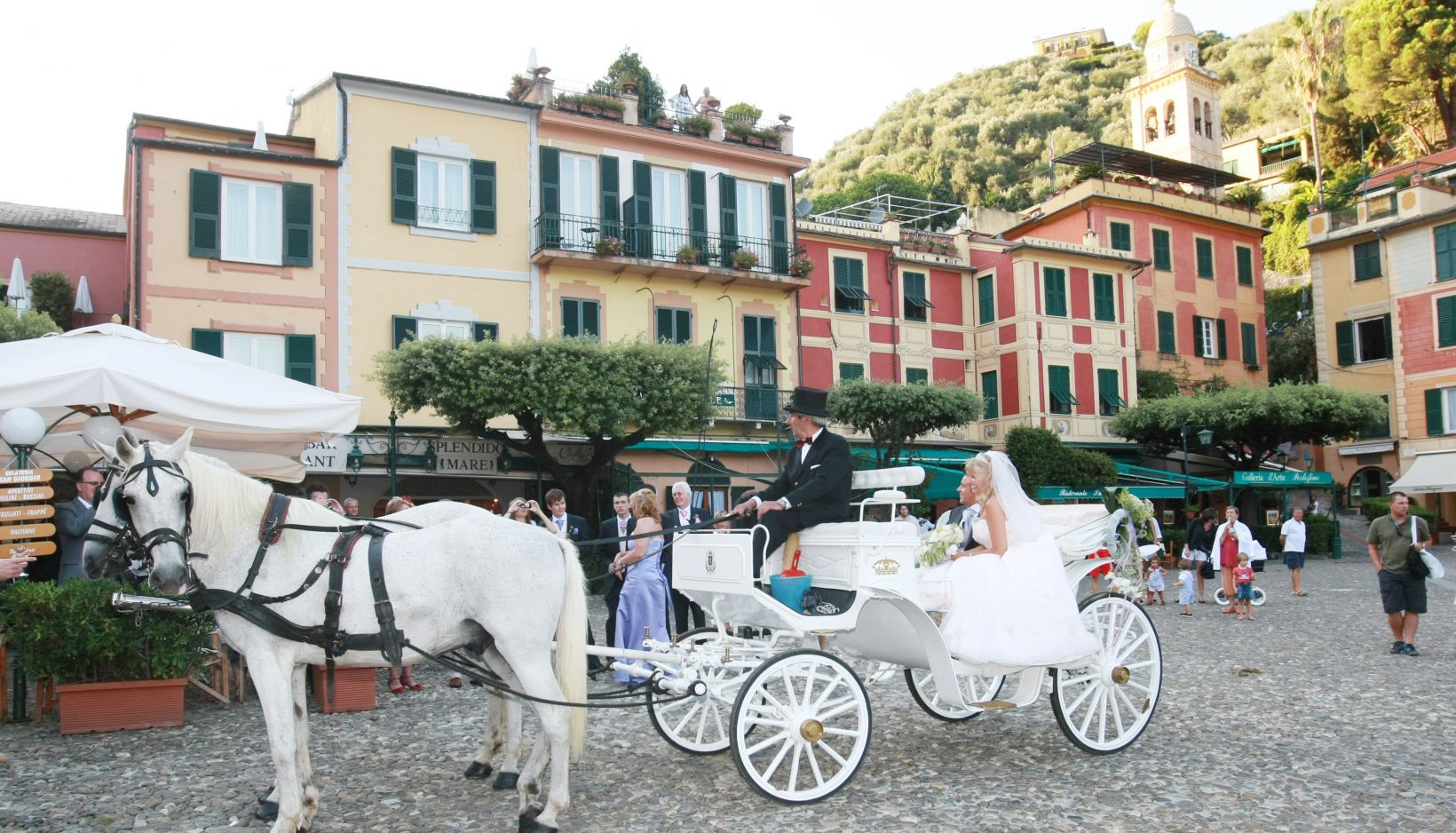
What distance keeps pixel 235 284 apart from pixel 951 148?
2373 inches

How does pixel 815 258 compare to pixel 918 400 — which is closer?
pixel 918 400

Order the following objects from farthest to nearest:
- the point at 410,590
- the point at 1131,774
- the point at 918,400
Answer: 1. the point at 918,400
2. the point at 1131,774
3. the point at 410,590

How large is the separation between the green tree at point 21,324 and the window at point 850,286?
19.3 meters

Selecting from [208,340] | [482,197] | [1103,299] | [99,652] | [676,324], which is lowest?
[99,652]

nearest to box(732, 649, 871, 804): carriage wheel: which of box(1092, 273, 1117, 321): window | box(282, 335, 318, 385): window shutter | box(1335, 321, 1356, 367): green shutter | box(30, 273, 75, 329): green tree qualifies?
box(282, 335, 318, 385): window shutter

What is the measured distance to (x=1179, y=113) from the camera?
55531 mm

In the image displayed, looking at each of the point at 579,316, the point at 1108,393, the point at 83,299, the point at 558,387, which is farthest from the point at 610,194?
the point at 1108,393

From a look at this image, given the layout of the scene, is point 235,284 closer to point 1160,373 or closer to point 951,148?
point 1160,373

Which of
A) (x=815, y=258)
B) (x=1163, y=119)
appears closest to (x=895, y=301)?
(x=815, y=258)

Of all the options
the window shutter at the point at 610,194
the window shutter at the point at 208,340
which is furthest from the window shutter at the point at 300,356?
the window shutter at the point at 610,194

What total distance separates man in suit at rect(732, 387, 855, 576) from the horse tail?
1041 mm

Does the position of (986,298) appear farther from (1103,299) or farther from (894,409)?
(894,409)

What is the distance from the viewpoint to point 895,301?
31.1 meters

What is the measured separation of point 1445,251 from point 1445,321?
7.91 ft
